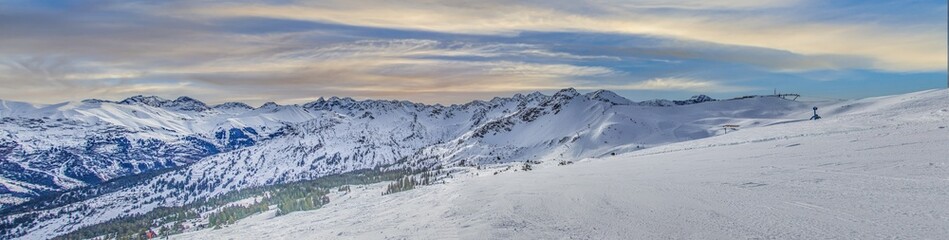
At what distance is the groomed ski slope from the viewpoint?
12188 millimetres

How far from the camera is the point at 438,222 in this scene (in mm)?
17594

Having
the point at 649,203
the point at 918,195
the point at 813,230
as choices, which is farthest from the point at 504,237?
the point at 918,195

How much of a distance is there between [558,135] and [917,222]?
546 ft

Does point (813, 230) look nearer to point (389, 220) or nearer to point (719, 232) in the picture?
point (719, 232)

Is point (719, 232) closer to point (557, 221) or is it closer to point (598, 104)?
point (557, 221)

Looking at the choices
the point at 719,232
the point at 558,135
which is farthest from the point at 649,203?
the point at 558,135

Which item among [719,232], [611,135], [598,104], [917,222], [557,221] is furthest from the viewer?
[598,104]

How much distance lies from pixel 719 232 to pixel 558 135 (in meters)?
166

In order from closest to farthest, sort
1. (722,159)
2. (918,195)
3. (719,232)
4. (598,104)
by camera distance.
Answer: (719,232) < (918,195) < (722,159) < (598,104)

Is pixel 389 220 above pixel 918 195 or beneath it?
beneath

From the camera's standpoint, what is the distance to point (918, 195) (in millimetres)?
13445

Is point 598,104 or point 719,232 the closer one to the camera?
point 719,232

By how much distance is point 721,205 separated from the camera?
602 inches

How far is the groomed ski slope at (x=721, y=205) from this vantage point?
40.0 feet
